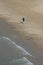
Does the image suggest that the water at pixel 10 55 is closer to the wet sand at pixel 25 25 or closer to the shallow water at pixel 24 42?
the shallow water at pixel 24 42

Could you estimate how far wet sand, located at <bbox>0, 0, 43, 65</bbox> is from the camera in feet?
5.70

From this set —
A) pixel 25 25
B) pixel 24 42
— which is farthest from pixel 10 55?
pixel 25 25

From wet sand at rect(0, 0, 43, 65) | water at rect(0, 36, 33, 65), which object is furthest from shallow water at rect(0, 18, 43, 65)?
water at rect(0, 36, 33, 65)

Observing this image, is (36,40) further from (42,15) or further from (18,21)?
(42,15)

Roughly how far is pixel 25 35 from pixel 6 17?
1.59ft

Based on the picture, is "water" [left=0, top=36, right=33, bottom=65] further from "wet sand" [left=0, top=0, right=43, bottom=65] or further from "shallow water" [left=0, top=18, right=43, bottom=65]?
"wet sand" [left=0, top=0, right=43, bottom=65]

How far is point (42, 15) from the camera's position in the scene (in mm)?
2473

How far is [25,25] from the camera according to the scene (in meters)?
2.20

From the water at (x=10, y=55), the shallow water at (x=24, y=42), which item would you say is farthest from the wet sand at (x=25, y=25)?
the water at (x=10, y=55)

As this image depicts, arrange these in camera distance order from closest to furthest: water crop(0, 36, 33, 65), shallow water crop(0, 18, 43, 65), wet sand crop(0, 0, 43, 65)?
water crop(0, 36, 33, 65), shallow water crop(0, 18, 43, 65), wet sand crop(0, 0, 43, 65)

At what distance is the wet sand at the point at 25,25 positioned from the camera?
174 cm

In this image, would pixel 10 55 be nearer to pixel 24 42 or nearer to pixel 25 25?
pixel 24 42

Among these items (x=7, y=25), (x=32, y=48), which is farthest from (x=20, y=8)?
(x=32, y=48)

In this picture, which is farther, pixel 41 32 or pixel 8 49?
pixel 41 32
